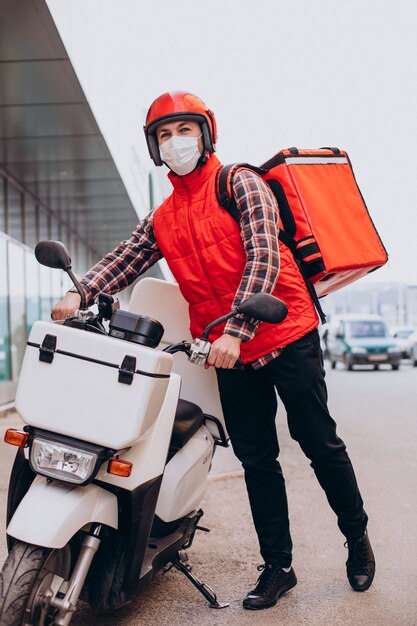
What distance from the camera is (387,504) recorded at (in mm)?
4840

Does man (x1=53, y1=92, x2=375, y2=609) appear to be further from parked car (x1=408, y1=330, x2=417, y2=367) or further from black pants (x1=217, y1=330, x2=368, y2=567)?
parked car (x1=408, y1=330, x2=417, y2=367)

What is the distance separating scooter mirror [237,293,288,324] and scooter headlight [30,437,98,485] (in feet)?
2.12

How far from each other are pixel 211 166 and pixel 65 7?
5035 millimetres

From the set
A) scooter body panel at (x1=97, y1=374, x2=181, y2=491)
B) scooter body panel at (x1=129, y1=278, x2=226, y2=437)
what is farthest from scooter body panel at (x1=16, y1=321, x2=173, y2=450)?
scooter body panel at (x1=129, y1=278, x2=226, y2=437)

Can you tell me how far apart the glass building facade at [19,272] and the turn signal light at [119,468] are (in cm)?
1060

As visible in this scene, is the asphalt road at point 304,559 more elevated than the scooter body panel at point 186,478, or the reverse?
the scooter body panel at point 186,478

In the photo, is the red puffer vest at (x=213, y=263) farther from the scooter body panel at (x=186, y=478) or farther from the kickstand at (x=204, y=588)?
the kickstand at (x=204, y=588)

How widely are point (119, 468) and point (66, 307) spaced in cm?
82

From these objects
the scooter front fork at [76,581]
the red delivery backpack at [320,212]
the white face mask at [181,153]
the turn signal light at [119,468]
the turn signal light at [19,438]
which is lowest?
the scooter front fork at [76,581]

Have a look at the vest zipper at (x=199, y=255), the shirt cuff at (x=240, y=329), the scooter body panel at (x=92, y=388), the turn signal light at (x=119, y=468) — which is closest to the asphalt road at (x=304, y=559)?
the turn signal light at (x=119, y=468)

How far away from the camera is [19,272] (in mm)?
14195

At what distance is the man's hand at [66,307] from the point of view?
3008 mm

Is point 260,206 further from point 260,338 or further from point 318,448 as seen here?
point 318,448

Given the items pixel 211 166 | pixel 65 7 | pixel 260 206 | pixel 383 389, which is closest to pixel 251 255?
pixel 260 206
